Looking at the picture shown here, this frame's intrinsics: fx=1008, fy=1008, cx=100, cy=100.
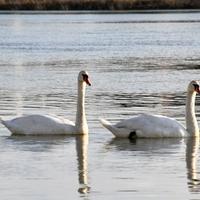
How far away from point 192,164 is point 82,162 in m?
1.35

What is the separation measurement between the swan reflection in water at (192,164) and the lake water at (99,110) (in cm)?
1

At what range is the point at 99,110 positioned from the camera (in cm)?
1762

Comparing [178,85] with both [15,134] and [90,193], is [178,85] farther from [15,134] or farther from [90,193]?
[90,193]

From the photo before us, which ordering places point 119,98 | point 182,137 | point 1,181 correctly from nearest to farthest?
point 1,181 < point 182,137 < point 119,98

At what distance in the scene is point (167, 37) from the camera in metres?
45.0

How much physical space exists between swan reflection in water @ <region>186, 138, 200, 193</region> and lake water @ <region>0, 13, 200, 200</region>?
11mm

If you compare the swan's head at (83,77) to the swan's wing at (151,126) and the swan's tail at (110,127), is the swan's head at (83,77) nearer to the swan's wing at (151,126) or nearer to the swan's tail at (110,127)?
the swan's tail at (110,127)

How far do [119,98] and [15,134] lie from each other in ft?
17.3

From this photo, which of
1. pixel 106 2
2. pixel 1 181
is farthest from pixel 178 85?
pixel 106 2

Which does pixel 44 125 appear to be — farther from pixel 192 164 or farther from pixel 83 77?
pixel 192 164

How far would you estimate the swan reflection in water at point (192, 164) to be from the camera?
10.5 m

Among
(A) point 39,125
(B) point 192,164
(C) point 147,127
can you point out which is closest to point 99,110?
(A) point 39,125

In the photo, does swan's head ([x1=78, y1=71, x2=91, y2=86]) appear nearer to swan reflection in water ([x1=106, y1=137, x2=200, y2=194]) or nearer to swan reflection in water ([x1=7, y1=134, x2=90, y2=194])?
swan reflection in water ([x1=7, y1=134, x2=90, y2=194])

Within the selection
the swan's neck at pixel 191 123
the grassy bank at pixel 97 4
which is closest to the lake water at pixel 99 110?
the swan's neck at pixel 191 123
